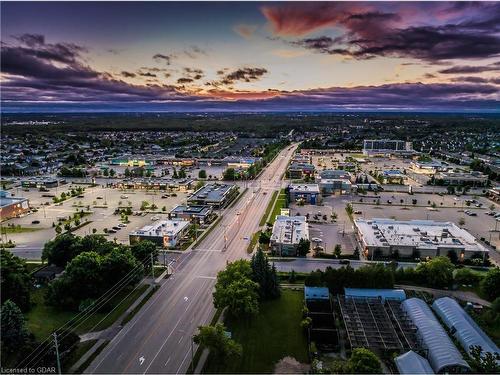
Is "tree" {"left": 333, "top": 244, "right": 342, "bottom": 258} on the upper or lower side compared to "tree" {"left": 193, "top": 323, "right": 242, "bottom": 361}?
lower

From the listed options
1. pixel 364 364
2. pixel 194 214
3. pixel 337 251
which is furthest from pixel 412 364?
pixel 194 214

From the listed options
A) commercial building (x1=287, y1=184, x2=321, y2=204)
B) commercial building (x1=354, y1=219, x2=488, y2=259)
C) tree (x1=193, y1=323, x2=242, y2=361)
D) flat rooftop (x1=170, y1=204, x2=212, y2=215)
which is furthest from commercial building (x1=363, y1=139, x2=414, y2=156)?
tree (x1=193, y1=323, x2=242, y2=361)

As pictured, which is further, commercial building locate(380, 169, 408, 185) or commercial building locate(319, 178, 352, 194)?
commercial building locate(380, 169, 408, 185)

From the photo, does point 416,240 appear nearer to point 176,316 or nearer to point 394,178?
point 176,316

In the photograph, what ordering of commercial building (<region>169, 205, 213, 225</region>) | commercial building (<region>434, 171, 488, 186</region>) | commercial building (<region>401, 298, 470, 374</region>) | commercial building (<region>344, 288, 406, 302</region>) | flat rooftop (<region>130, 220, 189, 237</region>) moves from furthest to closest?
commercial building (<region>434, 171, 488, 186</region>) < commercial building (<region>169, 205, 213, 225</region>) < flat rooftop (<region>130, 220, 189, 237</region>) < commercial building (<region>344, 288, 406, 302</region>) < commercial building (<region>401, 298, 470, 374</region>)

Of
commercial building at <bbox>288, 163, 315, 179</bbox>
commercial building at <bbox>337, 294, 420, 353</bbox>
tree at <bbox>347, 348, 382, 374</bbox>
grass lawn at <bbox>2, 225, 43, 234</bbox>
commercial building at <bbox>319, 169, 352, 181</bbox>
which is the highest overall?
tree at <bbox>347, 348, 382, 374</bbox>

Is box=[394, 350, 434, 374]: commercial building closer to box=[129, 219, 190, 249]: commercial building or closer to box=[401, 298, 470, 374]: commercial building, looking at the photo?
box=[401, 298, 470, 374]: commercial building
